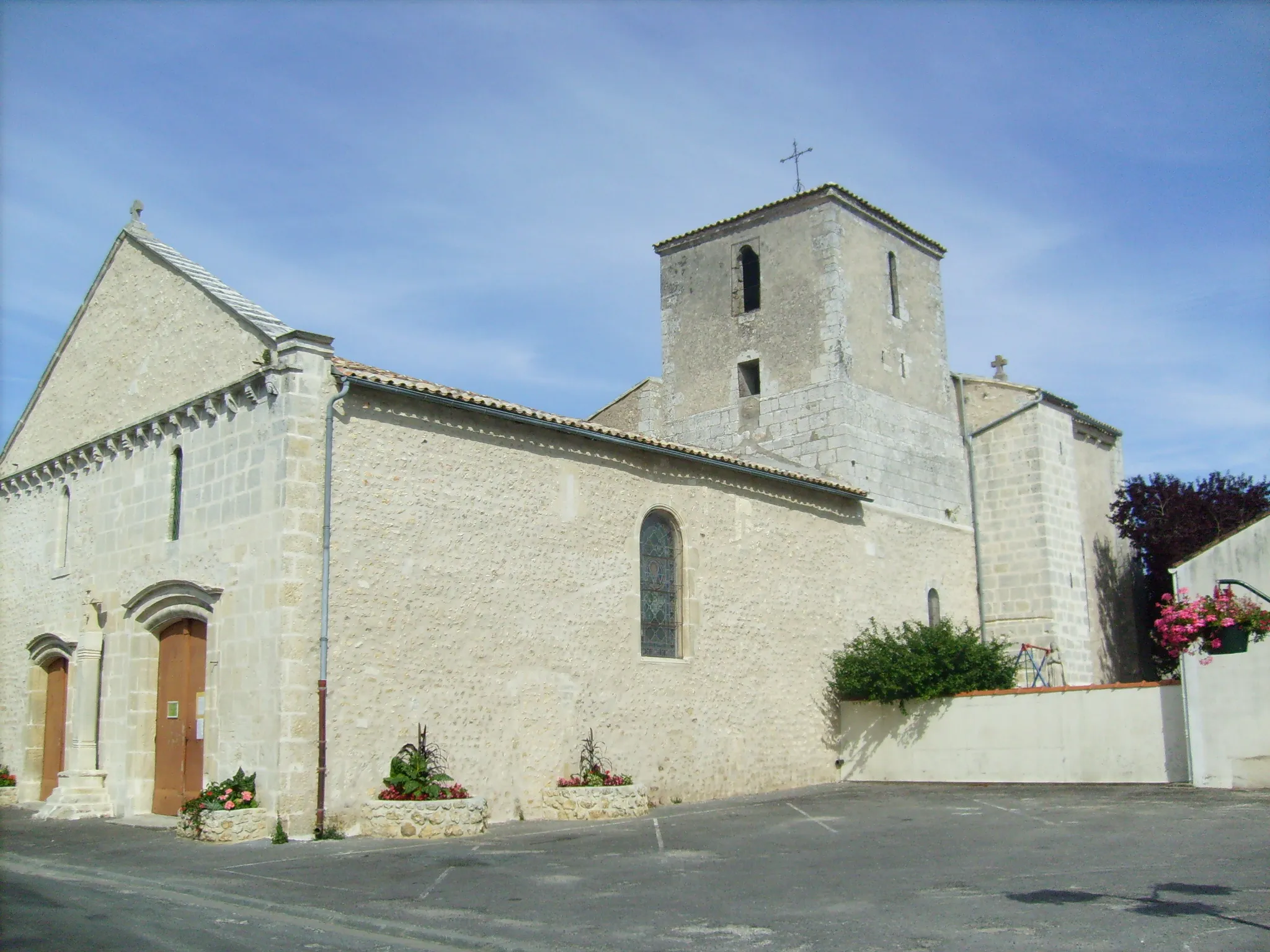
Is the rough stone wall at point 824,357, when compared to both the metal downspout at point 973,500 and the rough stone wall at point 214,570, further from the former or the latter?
the rough stone wall at point 214,570

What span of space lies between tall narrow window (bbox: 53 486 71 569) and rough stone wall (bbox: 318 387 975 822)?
6.69 metres

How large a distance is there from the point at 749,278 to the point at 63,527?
14692 millimetres

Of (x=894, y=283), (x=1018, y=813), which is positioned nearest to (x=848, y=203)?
(x=894, y=283)

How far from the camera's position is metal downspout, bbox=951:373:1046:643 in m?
24.4

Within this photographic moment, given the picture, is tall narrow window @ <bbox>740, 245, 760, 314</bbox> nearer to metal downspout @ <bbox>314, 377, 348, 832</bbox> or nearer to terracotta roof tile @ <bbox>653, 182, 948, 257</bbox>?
terracotta roof tile @ <bbox>653, 182, 948, 257</bbox>

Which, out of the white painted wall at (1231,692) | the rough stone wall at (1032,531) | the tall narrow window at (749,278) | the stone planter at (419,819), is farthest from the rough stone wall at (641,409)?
the stone planter at (419,819)

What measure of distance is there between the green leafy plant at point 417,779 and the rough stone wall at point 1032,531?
46.9ft

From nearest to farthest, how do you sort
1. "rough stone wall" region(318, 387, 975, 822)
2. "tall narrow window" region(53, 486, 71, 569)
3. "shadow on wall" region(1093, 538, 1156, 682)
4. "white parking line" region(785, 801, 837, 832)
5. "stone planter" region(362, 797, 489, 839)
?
"stone planter" region(362, 797, 489, 839) → "white parking line" region(785, 801, 837, 832) → "rough stone wall" region(318, 387, 975, 822) → "tall narrow window" region(53, 486, 71, 569) → "shadow on wall" region(1093, 538, 1156, 682)

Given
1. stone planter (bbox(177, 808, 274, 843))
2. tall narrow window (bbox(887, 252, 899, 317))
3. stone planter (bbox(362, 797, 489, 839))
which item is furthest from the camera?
tall narrow window (bbox(887, 252, 899, 317))

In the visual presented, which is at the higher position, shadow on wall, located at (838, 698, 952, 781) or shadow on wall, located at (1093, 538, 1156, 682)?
shadow on wall, located at (1093, 538, 1156, 682)

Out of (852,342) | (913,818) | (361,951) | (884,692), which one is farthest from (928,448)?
(361,951)

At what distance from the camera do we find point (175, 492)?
50.7ft

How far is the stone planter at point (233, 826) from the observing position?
1223 cm

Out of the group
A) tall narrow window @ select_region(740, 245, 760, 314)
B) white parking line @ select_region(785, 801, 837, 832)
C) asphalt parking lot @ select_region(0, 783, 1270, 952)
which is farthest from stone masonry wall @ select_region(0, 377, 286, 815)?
tall narrow window @ select_region(740, 245, 760, 314)
